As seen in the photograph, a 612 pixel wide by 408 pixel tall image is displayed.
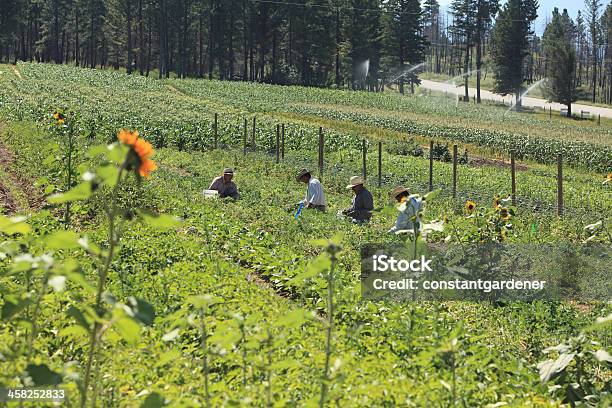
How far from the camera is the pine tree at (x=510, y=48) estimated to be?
239 feet

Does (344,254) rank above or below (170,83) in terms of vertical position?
below

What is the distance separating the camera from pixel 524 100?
3253 inches

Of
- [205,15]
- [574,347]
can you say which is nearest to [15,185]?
[574,347]

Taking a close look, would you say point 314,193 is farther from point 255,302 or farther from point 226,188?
point 255,302

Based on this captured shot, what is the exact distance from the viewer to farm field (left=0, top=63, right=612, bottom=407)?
362cm

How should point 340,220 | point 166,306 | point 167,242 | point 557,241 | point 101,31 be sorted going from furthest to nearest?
point 101,31, point 340,220, point 557,241, point 167,242, point 166,306

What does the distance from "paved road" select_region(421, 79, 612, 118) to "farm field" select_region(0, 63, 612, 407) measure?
55119 millimetres

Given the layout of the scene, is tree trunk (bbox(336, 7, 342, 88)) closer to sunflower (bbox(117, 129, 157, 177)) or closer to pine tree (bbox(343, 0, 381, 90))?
pine tree (bbox(343, 0, 381, 90))

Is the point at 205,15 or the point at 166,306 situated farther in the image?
the point at 205,15

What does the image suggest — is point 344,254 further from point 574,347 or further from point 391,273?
point 574,347

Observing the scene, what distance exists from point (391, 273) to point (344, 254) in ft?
5.63

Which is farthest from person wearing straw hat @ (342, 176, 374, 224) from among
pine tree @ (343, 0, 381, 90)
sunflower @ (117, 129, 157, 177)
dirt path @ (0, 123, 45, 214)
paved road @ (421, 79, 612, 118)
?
pine tree @ (343, 0, 381, 90)

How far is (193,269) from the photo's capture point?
24.8 feet

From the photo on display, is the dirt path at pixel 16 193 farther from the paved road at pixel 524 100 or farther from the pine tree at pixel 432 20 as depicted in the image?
the pine tree at pixel 432 20
